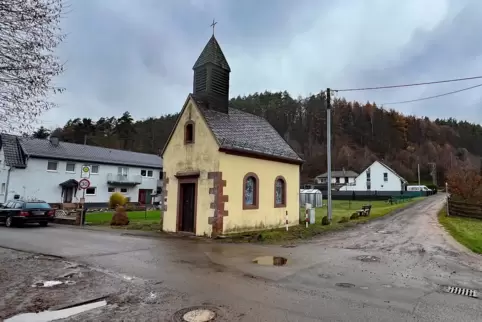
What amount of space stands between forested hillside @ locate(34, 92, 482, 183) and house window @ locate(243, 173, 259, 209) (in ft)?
182

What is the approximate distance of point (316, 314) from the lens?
4922 mm

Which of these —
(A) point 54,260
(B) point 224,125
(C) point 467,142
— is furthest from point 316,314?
(C) point 467,142

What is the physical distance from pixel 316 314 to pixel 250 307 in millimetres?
1027

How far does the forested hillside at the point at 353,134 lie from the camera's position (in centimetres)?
7175

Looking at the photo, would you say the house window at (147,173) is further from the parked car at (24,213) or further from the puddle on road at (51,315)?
the puddle on road at (51,315)

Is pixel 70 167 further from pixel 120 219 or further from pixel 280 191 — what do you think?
pixel 280 191

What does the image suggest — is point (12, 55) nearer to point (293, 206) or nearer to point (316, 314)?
point (316, 314)

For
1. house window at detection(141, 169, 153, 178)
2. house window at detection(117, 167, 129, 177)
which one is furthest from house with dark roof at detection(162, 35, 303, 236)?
house window at detection(141, 169, 153, 178)

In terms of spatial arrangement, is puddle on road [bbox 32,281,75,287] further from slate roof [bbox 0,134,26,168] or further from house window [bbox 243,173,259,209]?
slate roof [bbox 0,134,26,168]

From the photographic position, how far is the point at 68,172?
36844 mm

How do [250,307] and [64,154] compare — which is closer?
[250,307]

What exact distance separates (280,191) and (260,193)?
213 centimetres

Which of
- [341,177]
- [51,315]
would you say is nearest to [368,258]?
[51,315]

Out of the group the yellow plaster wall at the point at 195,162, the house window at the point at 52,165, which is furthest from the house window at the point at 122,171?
the yellow plaster wall at the point at 195,162
